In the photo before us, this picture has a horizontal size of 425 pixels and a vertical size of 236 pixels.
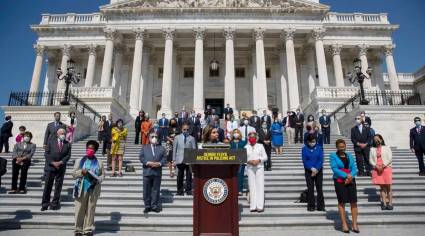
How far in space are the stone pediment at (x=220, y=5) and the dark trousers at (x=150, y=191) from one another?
80.3 feet

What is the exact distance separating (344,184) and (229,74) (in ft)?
71.2

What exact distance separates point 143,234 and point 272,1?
2852cm

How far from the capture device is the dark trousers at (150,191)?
7586 millimetres

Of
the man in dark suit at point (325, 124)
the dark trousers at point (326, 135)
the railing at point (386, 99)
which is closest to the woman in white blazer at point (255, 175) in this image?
the man in dark suit at point (325, 124)

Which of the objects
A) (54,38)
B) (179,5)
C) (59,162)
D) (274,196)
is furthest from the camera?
(54,38)

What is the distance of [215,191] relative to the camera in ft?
17.7

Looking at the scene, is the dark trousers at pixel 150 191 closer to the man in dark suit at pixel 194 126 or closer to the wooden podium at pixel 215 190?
the wooden podium at pixel 215 190

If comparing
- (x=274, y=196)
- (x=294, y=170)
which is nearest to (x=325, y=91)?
(x=294, y=170)

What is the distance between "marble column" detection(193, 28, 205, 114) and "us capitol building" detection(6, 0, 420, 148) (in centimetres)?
10

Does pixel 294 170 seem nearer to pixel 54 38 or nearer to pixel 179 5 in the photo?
pixel 179 5

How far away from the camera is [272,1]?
29.8m

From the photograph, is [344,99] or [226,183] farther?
[344,99]

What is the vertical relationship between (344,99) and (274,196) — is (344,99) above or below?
above

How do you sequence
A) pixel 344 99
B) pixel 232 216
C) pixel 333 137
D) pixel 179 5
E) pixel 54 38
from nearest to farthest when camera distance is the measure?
pixel 232 216
pixel 333 137
pixel 344 99
pixel 179 5
pixel 54 38
